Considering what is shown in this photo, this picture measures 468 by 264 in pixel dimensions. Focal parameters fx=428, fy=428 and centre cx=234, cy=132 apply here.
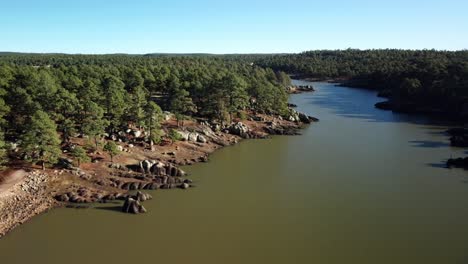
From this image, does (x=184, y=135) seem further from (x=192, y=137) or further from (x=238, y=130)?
(x=238, y=130)

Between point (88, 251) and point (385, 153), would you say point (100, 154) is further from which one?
point (385, 153)

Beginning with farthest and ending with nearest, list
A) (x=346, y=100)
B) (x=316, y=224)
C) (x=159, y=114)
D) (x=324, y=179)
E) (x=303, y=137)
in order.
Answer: (x=346, y=100)
(x=303, y=137)
(x=159, y=114)
(x=324, y=179)
(x=316, y=224)

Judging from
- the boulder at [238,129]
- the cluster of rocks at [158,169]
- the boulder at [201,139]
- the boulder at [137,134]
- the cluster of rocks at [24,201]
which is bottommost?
the cluster of rocks at [24,201]

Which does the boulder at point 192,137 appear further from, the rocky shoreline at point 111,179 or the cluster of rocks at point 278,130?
the cluster of rocks at point 278,130

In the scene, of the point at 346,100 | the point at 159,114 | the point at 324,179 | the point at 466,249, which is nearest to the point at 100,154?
the point at 159,114

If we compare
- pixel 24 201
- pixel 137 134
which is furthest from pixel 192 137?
pixel 24 201

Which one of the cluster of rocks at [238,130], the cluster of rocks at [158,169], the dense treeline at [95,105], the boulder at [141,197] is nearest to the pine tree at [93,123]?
the dense treeline at [95,105]
